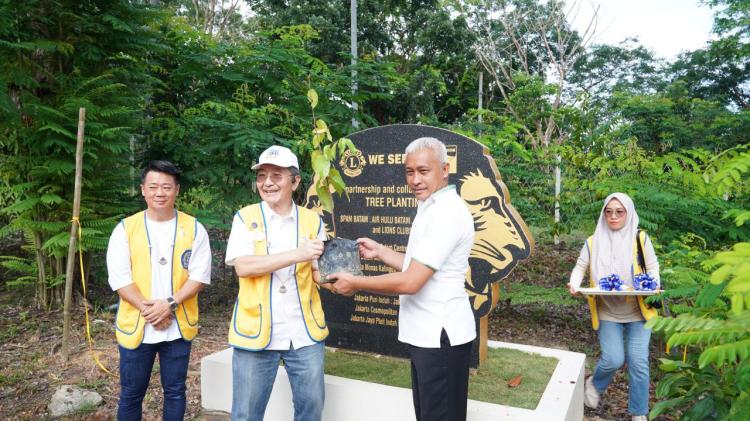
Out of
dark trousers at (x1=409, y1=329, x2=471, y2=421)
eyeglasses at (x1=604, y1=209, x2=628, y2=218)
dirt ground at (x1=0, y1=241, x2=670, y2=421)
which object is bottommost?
dirt ground at (x1=0, y1=241, x2=670, y2=421)

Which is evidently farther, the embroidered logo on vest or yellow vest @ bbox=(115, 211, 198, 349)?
the embroidered logo on vest

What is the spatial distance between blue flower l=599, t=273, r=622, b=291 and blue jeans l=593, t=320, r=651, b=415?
13.4 inches

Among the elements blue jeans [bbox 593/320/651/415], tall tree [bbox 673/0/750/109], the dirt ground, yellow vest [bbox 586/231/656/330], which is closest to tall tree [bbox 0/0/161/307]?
the dirt ground

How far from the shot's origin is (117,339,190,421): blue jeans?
271cm

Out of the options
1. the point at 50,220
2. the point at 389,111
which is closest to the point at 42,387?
the point at 50,220

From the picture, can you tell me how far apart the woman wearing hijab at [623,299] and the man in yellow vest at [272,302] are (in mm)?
1993

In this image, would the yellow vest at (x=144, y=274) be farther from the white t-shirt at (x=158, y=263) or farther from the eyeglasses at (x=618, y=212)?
the eyeglasses at (x=618, y=212)

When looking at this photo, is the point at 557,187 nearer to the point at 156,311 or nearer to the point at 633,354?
the point at 633,354

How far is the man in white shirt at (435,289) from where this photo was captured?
209cm

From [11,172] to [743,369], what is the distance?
6.36 meters

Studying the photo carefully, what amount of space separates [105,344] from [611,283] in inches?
185

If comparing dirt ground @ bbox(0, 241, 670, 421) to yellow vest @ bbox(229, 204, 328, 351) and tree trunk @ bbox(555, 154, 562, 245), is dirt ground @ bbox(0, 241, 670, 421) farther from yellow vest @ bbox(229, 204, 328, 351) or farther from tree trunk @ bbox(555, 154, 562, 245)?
yellow vest @ bbox(229, 204, 328, 351)

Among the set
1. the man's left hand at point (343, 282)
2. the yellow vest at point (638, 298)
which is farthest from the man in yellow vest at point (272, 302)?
the yellow vest at point (638, 298)

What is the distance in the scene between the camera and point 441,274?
2160 millimetres
